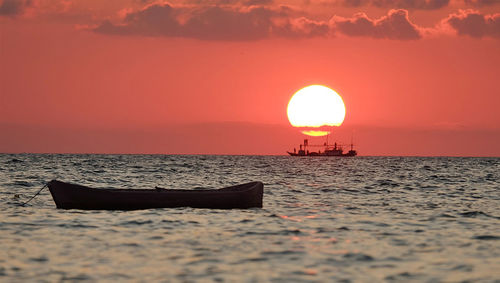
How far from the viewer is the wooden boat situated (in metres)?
31.4

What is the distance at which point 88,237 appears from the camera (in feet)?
74.4

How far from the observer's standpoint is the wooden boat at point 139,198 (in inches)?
1235

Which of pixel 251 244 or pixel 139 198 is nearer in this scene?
pixel 251 244

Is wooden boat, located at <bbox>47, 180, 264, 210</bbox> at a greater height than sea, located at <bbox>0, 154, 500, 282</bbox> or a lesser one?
greater

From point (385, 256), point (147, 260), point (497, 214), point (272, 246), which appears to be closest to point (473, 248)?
point (385, 256)

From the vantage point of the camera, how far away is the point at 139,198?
31.6 metres

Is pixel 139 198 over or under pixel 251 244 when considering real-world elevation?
over

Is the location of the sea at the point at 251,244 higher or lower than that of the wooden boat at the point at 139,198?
lower

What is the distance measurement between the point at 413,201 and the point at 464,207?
4.73 meters

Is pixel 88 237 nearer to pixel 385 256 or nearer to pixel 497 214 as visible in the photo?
pixel 385 256

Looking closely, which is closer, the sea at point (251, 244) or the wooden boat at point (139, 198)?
the sea at point (251, 244)

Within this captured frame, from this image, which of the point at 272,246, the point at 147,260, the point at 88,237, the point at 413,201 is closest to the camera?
the point at 147,260

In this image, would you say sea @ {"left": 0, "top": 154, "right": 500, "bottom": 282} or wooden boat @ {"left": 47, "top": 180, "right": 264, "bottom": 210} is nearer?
sea @ {"left": 0, "top": 154, "right": 500, "bottom": 282}

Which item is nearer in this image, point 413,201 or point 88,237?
point 88,237
